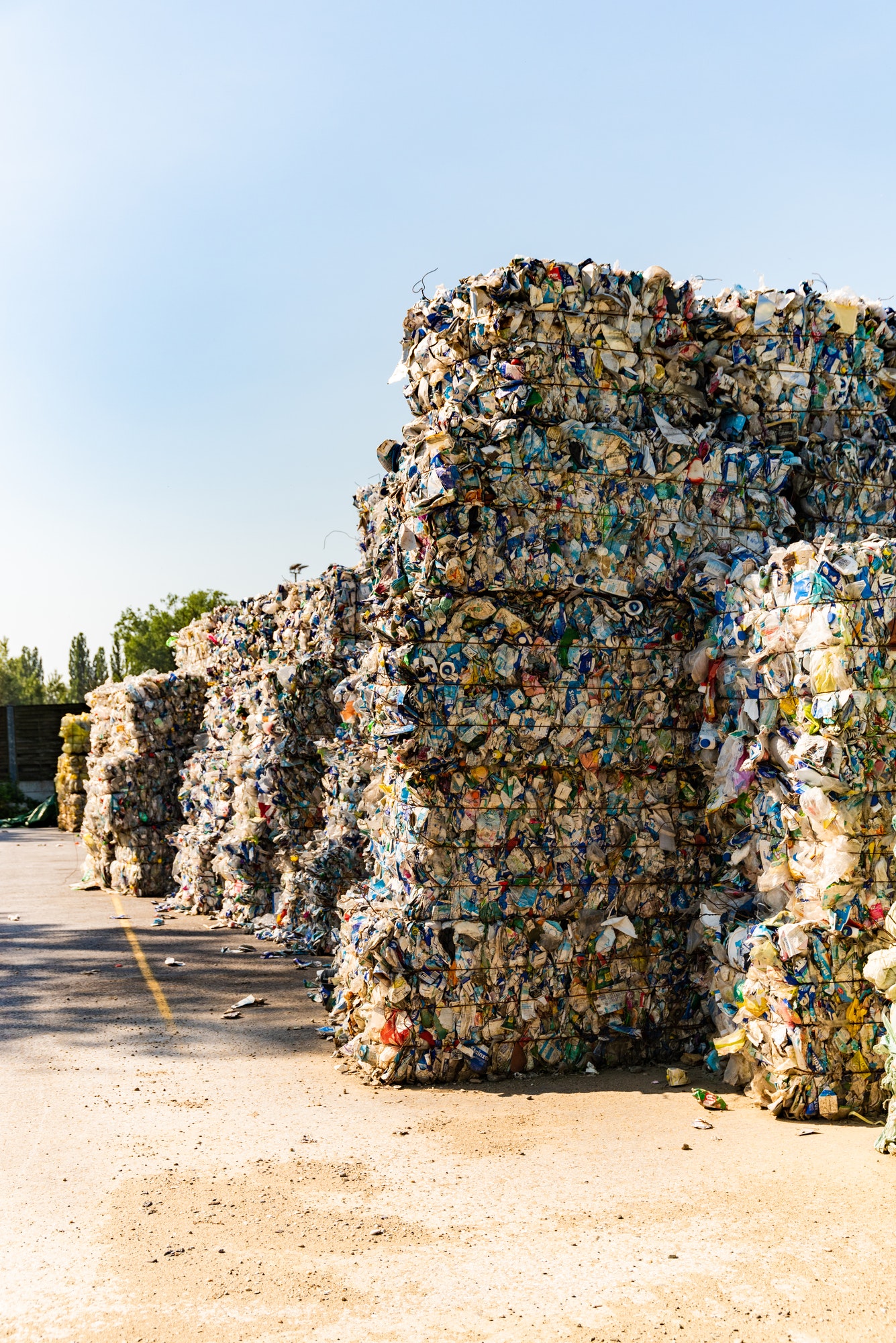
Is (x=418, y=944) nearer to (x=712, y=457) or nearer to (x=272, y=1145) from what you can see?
(x=272, y=1145)

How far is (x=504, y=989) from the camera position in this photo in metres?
5.92

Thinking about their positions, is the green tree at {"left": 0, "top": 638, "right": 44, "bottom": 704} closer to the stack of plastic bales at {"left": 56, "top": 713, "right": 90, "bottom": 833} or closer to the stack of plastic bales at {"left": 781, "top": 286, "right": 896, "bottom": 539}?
the stack of plastic bales at {"left": 56, "top": 713, "right": 90, "bottom": 833}

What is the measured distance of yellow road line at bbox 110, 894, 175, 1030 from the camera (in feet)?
25.3

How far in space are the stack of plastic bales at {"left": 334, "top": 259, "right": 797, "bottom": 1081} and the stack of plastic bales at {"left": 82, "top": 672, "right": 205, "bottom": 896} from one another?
26.4 ft

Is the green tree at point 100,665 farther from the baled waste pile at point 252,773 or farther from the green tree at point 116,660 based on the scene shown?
the baled waste pile at point 252,773

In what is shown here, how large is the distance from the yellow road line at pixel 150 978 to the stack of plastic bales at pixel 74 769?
Answer: 1200 cm

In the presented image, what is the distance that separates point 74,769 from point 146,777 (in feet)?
34.5

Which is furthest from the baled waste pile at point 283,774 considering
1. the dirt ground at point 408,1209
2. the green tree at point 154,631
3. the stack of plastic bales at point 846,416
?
the green tree at point 154,631

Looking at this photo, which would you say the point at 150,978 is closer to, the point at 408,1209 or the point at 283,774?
the point at 283,774

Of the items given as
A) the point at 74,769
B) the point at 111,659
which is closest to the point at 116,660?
the point at 111,659

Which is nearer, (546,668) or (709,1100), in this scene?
(709,1100)

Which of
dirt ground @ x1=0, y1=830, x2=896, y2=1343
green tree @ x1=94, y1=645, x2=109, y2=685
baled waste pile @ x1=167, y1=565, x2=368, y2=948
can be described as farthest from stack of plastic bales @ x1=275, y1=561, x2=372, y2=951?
green tree @ x1=94, y1=645, x2=109, y2=685

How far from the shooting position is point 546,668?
238 inches

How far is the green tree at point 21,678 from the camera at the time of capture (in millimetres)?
71000
